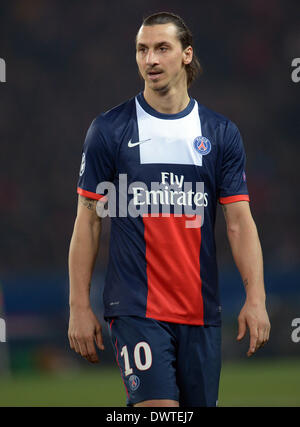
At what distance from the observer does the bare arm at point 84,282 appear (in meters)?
4.09

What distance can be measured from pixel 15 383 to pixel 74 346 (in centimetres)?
729

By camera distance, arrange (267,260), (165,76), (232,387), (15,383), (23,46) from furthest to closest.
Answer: (23,46)
(267,260)
(15,383)
(232,387)
(165,76)

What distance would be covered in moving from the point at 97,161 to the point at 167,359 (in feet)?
3.44

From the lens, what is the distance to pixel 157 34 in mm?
4254

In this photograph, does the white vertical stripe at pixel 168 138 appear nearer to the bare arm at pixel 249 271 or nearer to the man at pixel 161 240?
the man at pixel 161 240

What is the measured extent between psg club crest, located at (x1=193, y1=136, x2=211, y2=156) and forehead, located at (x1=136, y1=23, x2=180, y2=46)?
1.71 ft

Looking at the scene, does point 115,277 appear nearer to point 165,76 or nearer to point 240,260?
point 240,260

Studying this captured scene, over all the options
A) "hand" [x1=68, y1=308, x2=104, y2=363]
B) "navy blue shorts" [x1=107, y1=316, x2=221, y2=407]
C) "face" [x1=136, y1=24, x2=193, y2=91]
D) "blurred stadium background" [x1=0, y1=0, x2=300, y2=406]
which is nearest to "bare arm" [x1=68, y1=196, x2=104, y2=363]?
"hand" [x1=68, y1=308, x2=104, y2=363]

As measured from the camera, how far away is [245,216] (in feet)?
14.4

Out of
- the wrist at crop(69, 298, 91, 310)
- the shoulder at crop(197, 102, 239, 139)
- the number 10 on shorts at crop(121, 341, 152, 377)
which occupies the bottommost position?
the number 10 on shorts at crop(121, 341, 152, 377)

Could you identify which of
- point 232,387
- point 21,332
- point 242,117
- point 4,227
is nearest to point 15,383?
point 21,332

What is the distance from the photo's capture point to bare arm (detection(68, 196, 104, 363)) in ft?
13.4

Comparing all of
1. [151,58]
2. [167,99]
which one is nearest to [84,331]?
[167,99]

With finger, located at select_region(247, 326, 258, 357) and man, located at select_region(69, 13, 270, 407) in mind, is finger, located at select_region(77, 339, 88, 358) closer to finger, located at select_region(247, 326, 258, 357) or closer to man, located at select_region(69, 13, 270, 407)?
man, located at select_region(69, 13, 270, 407)
